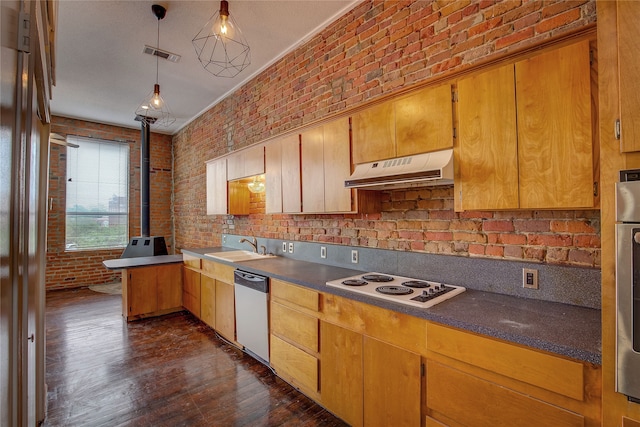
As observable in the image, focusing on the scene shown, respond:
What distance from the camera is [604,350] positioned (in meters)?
1.03

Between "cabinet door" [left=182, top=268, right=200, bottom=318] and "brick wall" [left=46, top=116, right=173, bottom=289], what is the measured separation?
2971mm

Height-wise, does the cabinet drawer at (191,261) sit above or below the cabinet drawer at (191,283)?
above

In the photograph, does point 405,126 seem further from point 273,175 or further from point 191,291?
point 191,291

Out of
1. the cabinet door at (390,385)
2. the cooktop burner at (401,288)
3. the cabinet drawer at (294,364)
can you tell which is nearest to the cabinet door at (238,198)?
the cabinet drawer at (294,364)

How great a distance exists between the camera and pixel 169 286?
4375 millimetres

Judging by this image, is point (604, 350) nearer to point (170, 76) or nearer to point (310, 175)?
point (310, 175)

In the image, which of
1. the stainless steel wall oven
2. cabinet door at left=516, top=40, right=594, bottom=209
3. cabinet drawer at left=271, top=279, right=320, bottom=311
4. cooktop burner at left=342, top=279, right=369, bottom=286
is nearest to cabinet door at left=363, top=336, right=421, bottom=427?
cooktop burner at left=342, top=279, right=369, bottom=286

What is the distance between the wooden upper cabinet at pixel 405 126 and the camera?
1.88 metres

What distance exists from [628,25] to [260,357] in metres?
3.10

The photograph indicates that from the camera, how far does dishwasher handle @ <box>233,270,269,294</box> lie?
2662mm

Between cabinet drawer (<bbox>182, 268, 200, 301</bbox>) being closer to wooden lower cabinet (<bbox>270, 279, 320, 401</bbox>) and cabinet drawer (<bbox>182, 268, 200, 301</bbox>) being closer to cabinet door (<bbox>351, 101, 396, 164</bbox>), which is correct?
wooden lower cabinet (<bbox>270, 279, 320, 401</bbox>)

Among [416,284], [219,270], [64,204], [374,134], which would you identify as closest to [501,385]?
[416,284]

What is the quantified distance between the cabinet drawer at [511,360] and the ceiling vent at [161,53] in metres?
3.97

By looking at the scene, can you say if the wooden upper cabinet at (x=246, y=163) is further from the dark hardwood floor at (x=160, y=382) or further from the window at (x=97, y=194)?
the window at (x=97, y=194)
